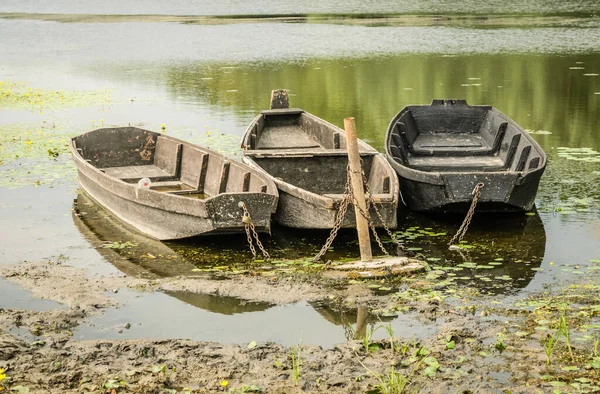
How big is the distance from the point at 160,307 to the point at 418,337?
9.06ft

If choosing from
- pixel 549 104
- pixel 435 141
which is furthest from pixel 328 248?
pixel 549 104

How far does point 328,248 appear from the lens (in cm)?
1068

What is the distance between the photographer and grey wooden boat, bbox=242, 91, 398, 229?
34.2 feet

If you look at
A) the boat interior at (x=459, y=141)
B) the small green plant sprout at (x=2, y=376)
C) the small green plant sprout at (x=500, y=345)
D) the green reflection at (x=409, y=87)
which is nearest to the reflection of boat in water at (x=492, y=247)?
the boat interior at (x=459, y=141)

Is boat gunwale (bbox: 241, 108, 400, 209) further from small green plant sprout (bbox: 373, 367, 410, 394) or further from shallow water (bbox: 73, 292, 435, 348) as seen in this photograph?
small green plant sprout (bbox: 373, 367, 410, 394)

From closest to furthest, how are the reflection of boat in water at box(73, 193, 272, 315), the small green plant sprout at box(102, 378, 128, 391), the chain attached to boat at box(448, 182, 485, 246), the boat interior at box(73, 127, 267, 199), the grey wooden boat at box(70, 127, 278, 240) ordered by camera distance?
the small green plant sprout at box(102, 378, 128, 391) < the reflection of boat in water at box(73, 193, 272, 315) < the grey wooden boat at box(70, 127, 278, 240) < the chain attached to boat at box(448, 182, 485, 246) < the boat interior at box(73, 127, 267, 199)

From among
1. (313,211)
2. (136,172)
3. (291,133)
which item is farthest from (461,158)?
(136,172)

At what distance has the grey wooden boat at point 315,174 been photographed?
411 inches

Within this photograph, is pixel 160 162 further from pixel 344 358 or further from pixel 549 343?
pixel 549 343

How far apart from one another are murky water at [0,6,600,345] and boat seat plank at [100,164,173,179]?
2.31ft

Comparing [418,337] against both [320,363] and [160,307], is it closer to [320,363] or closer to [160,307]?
[320,363]

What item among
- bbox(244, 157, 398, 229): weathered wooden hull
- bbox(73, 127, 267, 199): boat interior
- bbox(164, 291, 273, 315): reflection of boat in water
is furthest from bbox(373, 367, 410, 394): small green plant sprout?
bbox(73, 127, 267, 199): boat interior

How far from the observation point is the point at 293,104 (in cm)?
2289

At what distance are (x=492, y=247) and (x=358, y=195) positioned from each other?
1.99 m
